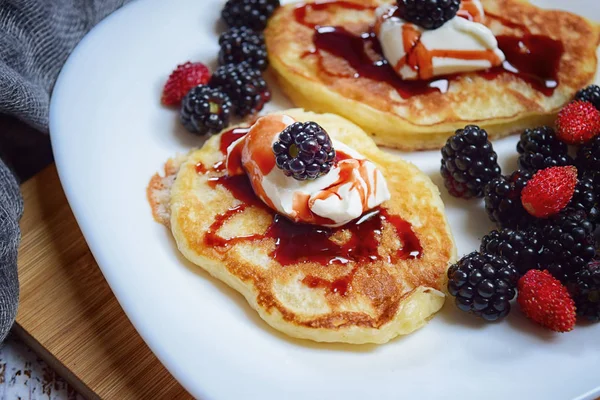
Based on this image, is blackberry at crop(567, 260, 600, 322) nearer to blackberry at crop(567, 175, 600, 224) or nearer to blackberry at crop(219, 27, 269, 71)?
blackberry at crop(567, 175, 600, 224)

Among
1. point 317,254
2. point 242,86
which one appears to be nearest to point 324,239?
point 317,254

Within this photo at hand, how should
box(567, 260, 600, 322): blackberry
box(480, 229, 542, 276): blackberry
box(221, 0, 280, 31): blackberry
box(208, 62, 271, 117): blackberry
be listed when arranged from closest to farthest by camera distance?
box(567, 260, 600, 322): blackberry < box(480, 229, 542, 276): blackberry < box(208, 62, 271, 117): blackberry < box(221, 0, 280, 31): blackberry

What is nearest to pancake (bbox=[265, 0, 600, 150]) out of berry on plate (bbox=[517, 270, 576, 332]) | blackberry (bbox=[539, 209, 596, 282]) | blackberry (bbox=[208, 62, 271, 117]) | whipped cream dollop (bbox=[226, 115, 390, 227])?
blackberry (bbox=[208, 62, 271, 117])

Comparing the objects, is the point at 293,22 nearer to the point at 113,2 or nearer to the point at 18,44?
the point at 113,2

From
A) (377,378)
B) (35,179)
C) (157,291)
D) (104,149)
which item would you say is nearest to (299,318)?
(377,378)

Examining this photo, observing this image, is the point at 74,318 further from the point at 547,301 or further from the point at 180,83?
the point at 547,301

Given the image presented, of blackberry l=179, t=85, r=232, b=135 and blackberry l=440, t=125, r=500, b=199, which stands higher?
blackberry l=179, t=85, r=232, b=135
